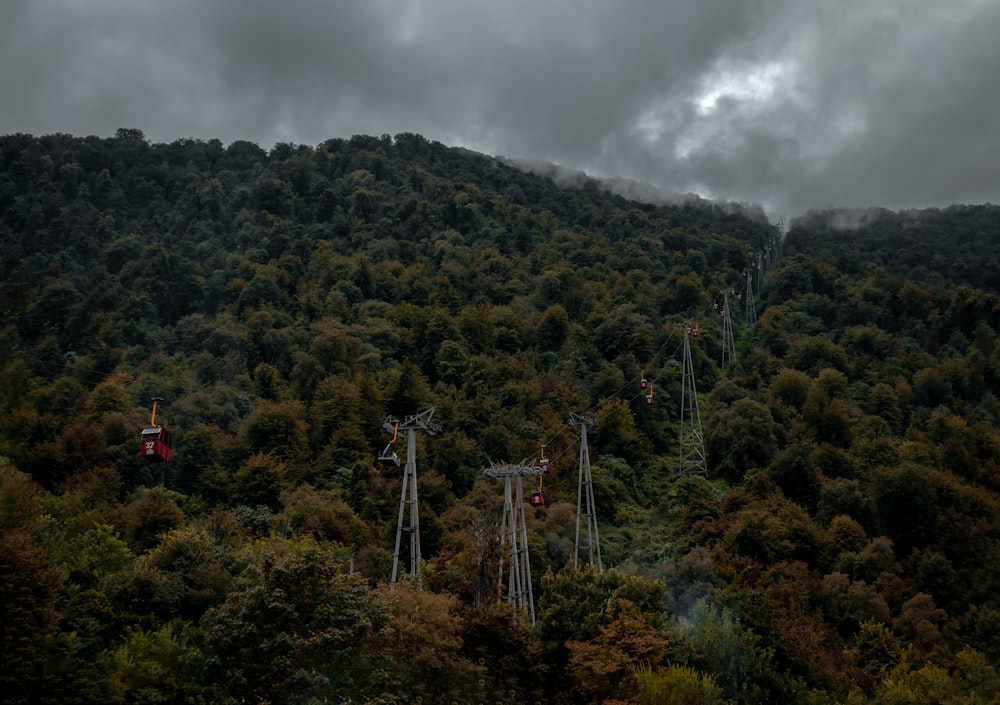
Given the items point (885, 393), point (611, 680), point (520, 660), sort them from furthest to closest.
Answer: point (885, 393)
point (611, 680)
point (520, 660)

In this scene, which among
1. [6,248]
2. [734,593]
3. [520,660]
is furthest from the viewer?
[6,248]

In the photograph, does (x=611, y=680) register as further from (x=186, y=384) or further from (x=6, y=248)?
(x=6, y=248)

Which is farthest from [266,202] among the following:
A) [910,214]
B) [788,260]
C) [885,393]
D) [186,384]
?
[910,214]

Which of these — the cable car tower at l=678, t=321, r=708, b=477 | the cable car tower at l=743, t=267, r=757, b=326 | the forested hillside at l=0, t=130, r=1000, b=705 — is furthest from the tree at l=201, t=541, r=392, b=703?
the cable car tower at l=743, t=267, r=757, b=326

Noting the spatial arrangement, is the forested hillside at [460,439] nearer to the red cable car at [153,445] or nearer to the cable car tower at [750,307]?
the cable car tower at [750,307]

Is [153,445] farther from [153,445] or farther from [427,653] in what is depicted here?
[427,653]

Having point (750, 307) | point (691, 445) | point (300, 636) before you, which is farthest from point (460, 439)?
point (750, 307)

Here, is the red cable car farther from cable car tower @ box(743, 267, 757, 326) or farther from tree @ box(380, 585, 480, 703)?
cable car tower @ box(743, 267, 757, 326)

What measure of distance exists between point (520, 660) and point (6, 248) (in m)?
90.8

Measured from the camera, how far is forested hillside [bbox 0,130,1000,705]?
3300 cm

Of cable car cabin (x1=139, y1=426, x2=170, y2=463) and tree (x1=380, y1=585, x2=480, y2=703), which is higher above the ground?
cable car cabin (x1=139, y1=426, x2=170, y2=463)

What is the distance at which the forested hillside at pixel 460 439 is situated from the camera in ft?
108

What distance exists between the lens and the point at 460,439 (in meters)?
67.8

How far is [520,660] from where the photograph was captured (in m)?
33.4
